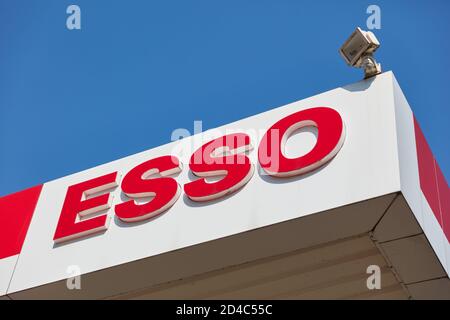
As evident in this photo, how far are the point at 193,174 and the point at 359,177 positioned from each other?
182cm

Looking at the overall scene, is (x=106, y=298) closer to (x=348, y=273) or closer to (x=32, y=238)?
(x=32, y=238)

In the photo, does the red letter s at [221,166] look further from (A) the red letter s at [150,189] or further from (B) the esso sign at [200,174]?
(A) the red letter s at [150,189]

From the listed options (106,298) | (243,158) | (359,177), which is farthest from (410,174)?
(106,298)

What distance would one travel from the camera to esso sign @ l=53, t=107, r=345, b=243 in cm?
655

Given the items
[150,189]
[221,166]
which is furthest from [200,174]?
[150,189]

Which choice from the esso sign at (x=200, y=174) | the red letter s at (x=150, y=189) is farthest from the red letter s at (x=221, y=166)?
the red letter s at (x=150, y=189)

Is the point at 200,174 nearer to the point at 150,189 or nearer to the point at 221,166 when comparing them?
the point at 221,166

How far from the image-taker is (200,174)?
7062 mm

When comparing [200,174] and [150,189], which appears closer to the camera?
[200,174]

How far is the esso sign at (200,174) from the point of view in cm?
655

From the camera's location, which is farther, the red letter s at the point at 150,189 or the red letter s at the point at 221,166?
the red letter s at the point at 150,189

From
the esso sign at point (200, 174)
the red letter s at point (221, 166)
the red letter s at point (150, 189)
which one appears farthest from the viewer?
the red letter s at point (150, 189)
